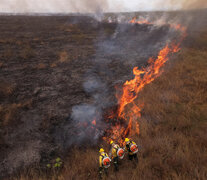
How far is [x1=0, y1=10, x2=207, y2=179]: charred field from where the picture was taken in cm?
316

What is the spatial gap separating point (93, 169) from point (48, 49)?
958 centimetres

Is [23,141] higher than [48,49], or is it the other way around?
[48,49]

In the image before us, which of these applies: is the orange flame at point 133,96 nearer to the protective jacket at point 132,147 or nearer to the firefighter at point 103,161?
the protective jacket at point 132,147

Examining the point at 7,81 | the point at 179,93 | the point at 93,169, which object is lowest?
the point at 179,93

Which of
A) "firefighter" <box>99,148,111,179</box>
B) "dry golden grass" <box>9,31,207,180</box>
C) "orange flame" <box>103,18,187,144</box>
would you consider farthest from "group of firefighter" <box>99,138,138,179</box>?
"orange flame" <box>103,18,187,144</box>

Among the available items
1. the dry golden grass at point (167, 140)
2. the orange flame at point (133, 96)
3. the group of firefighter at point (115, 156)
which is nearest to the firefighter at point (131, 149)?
the group of firefighter at point (115, 156)

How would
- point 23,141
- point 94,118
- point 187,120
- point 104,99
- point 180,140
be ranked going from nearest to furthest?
point 180,140 → point 23,141 → point 187,120 → point 94,118 → point 104,99

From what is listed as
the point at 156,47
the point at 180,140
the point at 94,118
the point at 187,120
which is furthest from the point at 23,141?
the point at 156,47

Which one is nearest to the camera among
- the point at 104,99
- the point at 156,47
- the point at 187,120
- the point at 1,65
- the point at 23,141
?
the point at 23,141

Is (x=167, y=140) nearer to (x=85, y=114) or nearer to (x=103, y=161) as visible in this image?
(x=103, y=161)

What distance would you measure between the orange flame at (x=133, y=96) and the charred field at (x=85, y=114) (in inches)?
10.1

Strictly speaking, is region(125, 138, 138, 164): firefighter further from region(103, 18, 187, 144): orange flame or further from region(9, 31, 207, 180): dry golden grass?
region(103, 18, 187, 144): orange flame

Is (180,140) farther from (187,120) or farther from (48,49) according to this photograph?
(48,49)

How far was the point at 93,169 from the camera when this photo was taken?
3.13 m
